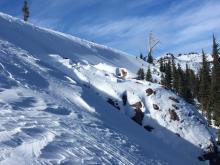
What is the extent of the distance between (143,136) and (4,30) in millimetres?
10745

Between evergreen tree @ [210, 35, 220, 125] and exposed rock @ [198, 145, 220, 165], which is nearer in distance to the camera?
exposed rock @ [198, 145, 220, 165]

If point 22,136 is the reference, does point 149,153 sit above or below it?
below

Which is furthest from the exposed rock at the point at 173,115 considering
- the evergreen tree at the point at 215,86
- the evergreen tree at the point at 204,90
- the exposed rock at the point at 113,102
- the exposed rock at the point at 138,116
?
the evergreen tree at the point at 204,90

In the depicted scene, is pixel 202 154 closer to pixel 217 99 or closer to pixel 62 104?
pixel 62 104

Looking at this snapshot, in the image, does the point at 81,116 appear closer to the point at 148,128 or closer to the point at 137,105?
the point at 148,128

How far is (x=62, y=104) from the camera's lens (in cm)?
1587

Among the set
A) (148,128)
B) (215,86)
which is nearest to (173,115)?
(148,128)

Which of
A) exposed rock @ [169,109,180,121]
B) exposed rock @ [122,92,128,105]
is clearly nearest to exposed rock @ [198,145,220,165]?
exposed rock @ [169,109,180,121]

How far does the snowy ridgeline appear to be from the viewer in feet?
37.1

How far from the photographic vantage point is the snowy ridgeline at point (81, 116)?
11.3 metres

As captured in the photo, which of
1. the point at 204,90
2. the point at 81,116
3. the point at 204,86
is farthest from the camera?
the point at 204,86

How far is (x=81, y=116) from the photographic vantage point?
15469 mm

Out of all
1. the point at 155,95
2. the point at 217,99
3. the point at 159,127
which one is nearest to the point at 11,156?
the point at 159,127

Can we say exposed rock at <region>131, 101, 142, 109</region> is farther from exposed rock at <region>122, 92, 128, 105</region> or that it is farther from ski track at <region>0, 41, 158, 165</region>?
ski track at <region>0, 41, 158, 165</region>
